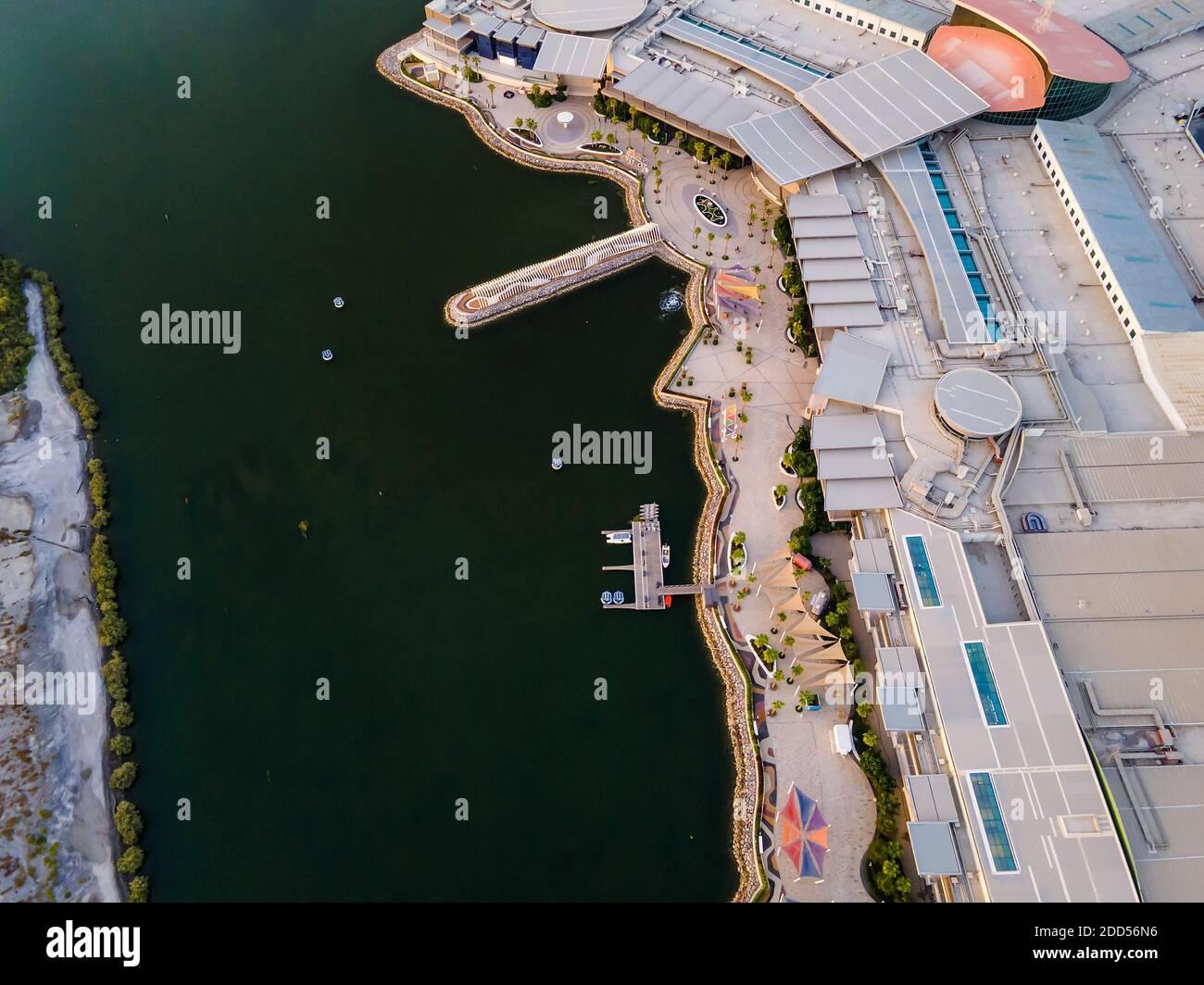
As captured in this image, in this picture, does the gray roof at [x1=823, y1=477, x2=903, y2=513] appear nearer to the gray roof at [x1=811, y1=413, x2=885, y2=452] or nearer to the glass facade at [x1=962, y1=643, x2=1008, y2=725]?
the gray roof at [x1=811, y1=413, x2=885, y2=452]

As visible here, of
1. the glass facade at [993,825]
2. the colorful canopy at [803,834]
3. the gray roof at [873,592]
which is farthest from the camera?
the gray roof at [873,592]

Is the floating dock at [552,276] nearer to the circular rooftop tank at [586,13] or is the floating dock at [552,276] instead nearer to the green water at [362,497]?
the green water at [362,497]

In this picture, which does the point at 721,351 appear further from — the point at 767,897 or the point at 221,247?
the point at 221,247

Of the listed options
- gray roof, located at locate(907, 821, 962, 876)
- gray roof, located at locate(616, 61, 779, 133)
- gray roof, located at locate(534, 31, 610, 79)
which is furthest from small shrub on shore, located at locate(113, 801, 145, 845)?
gray roof, located at locate(534, 31, 610, 79)

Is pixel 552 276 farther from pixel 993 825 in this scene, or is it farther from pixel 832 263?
pixel 993 825

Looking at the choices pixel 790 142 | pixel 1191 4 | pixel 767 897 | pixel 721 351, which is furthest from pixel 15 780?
pixel 1191 4

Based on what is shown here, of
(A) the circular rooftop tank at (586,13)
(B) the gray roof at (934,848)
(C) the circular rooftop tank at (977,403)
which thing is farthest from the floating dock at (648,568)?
(A) the circular rooftop tank at (586,13)
